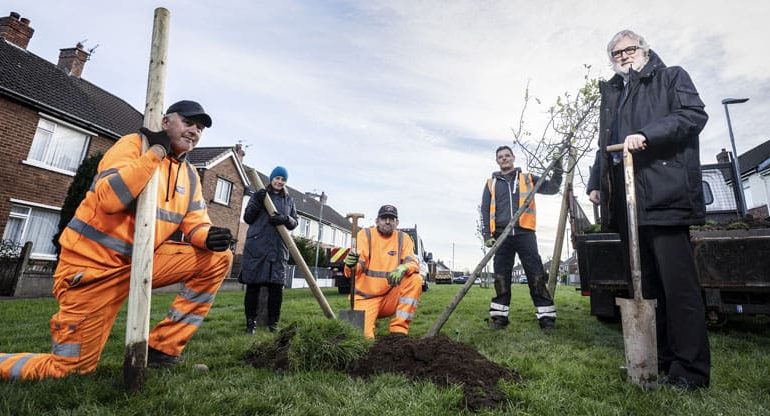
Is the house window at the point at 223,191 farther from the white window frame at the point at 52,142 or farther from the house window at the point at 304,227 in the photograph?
the house window at the point at 304,227

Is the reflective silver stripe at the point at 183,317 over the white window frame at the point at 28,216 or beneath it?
beneath

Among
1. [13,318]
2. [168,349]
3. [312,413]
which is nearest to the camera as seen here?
[312,413]

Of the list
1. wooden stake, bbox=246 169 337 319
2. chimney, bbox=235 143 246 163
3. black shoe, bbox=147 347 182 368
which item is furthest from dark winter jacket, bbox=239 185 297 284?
chimney, bbox=235 143 246 163

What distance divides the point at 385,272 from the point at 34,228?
544 inches

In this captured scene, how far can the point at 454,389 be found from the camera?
228 centimetres

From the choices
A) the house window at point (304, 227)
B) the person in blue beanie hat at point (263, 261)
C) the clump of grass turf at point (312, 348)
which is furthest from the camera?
the house window at point (304, 227)

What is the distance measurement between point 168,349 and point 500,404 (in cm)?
238

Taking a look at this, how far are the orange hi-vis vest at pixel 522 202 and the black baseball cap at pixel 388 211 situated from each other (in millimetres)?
1674

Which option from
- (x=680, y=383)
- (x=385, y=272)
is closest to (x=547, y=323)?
(x=385, y=272)

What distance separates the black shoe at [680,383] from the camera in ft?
7.60

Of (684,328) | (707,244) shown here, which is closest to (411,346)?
(684,328)

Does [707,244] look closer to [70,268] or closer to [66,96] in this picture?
[70,268]

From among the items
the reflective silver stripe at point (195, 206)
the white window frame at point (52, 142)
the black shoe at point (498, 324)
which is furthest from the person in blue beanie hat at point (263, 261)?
the white window frame at point (52, 142)

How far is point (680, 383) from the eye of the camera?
2.36 meters
